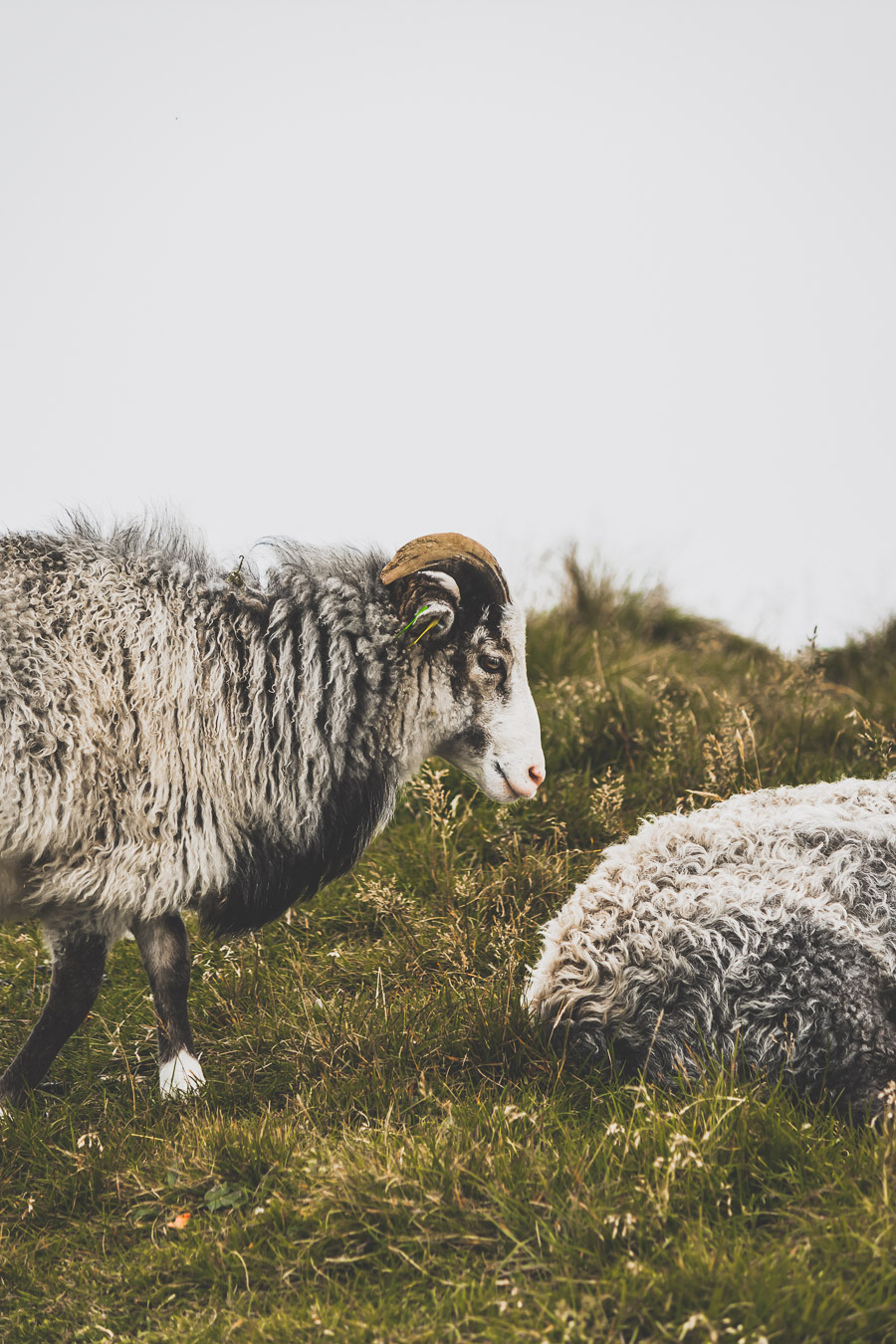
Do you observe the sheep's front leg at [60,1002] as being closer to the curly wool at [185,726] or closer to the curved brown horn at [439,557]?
the curly wool at [185,726]

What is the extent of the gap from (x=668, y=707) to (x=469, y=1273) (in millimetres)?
4324

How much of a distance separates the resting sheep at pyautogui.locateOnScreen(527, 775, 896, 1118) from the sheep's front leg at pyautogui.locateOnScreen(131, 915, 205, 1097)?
4.38ft

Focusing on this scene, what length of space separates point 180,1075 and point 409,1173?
1.29 metres

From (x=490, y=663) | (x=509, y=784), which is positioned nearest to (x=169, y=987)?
(x=509, y=784)

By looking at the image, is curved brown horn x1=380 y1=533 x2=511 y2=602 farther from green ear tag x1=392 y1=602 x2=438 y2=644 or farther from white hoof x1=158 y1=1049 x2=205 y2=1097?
white hoof x1=158 y1=1049 x2=205 y2=1097

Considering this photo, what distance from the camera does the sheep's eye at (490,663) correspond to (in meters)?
4.20

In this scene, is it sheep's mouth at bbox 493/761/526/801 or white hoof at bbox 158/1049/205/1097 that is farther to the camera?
sheep's mouth at bbox 493/761/526/801

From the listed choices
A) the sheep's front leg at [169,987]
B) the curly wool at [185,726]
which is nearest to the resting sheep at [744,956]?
the curly wool at [185,726]

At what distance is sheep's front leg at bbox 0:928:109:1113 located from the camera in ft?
12.7

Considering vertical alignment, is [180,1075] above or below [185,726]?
below

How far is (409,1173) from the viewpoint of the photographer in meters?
2.94

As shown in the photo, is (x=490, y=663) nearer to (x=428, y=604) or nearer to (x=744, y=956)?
(x=428, y=604)

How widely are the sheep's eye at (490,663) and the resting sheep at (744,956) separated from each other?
90 cm

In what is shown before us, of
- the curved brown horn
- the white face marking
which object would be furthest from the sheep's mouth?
the curved brown horn
